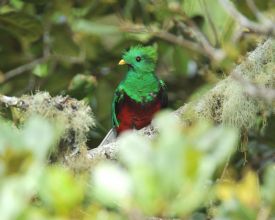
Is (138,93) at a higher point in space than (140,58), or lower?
lower

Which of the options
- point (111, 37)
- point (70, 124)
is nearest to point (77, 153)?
point (70, 124)

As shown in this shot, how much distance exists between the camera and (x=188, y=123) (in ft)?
14.6

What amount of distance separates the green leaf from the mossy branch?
1.53m

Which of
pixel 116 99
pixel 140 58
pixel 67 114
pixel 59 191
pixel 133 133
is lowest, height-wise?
pixel 116 99

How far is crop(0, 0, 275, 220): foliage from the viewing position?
2189mm

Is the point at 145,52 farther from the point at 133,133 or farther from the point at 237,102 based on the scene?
the point at 133,133

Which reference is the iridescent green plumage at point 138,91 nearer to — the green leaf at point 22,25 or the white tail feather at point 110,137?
the white tail feather at point 110,137

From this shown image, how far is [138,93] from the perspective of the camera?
598 cm

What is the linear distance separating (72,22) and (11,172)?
13.2ft

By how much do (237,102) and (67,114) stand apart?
3.06ft

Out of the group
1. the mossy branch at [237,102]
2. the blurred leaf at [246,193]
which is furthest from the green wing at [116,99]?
the blurred leaf at [246,193]

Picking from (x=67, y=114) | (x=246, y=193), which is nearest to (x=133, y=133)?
(x=67, y=114)

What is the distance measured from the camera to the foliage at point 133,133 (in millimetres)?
2189

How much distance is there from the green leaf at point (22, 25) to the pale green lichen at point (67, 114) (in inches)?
54.0
